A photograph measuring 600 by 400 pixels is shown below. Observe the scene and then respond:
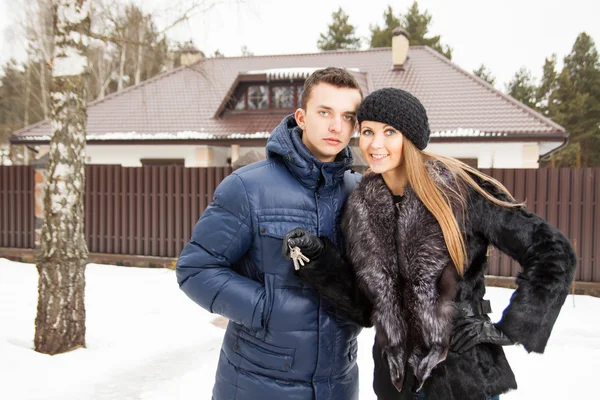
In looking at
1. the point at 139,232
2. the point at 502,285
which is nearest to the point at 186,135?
the point at 139,232

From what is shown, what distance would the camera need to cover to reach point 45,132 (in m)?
13.6

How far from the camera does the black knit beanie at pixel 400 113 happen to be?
179 centimetres

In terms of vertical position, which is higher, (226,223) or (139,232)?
(226,223)

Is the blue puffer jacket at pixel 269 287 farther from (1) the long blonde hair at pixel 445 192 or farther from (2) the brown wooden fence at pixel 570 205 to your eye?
(2) the brown wooden fence at pixel 570 205

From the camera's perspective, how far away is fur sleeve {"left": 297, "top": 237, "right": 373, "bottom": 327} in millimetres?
1764

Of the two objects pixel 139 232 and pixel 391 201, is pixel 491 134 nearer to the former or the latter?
pixel 139 232

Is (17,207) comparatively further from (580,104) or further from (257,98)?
(580,104)

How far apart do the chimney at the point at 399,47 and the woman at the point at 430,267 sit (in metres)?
13.8

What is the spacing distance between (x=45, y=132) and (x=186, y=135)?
4.82 metres

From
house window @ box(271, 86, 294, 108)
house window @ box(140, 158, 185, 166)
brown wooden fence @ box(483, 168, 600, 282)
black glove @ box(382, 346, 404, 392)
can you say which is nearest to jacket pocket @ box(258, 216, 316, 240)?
black glove @ box(382, 346, 404, 392)

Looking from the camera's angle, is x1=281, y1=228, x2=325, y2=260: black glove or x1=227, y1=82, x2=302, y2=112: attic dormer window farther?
x1=227, y1=82, x2=302, y2=112: attic dormer window

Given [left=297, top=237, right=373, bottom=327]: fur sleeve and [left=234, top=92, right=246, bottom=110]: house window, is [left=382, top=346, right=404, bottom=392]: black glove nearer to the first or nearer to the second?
[left=297, top=237, right=373, bottom=327]: fur sleeve

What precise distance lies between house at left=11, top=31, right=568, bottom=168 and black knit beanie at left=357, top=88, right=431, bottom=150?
9.21 m

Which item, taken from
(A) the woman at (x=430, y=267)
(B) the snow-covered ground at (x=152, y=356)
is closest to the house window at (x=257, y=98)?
(B) the snow-covered ground at (x=152, y=356)
